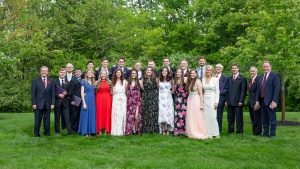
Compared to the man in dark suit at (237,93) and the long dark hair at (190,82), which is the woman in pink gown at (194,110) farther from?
the man in dark suit at (237,93)

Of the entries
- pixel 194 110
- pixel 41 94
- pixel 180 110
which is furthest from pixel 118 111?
pixel 41 94

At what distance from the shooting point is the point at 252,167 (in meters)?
6.38

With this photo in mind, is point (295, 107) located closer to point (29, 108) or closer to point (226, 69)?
point (226, 69)

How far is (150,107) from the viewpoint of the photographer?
998 centimetres

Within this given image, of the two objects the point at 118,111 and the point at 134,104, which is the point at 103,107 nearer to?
the point at 118,111

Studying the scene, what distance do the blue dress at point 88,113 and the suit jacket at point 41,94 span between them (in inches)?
36.8

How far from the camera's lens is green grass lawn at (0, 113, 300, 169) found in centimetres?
661

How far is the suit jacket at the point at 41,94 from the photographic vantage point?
9992 millimetres

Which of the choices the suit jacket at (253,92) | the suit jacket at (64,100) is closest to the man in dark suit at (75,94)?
the suit jacket at (64,100)

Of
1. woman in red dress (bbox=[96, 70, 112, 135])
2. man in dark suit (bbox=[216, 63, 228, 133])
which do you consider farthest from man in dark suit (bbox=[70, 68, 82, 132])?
man in dark suit (bbox=[216, 63, 228, 133])

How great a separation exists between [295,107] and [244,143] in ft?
55.7

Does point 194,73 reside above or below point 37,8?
below

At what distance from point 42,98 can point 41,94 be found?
0.12 metres

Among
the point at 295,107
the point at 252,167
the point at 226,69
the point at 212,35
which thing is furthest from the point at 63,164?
the point at 295,107
